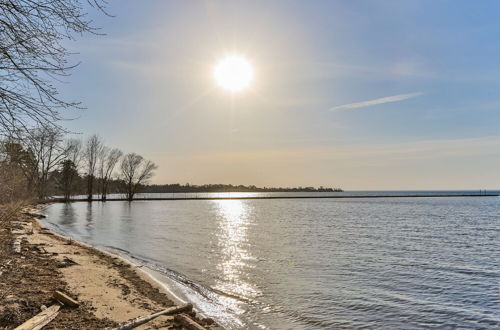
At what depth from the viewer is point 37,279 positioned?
10.8 meters

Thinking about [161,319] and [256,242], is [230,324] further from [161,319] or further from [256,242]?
[256,242]

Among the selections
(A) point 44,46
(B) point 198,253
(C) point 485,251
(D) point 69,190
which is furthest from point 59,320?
(D) point 69,190

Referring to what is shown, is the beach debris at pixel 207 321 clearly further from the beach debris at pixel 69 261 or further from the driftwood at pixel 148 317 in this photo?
the beach debris at pixel 69 261

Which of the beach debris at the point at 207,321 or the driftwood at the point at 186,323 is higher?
the driftwood at the point at 186,323

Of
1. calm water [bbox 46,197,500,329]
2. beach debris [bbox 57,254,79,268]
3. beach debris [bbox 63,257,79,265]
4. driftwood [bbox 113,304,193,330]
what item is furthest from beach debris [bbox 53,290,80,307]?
beach debris [bbox 63,257,79,265]

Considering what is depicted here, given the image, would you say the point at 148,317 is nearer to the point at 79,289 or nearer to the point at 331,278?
the point at 79,289

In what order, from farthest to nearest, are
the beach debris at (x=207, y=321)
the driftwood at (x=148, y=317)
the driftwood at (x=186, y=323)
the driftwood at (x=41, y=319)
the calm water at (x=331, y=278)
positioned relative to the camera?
1. the calm water at (x=331, y=278)
2. the beach debris at (x=207, y=321)
3. the driftwood at (x=186, y=323)
4. the driftwood at (x=148, y=317)
5. the driftwood at (x=41, y=319)

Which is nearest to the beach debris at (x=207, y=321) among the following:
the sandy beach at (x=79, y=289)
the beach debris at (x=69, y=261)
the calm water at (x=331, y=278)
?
the sandy beach at (x=79, y=289)

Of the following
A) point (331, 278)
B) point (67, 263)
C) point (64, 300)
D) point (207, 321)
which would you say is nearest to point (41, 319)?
point (64, 300)

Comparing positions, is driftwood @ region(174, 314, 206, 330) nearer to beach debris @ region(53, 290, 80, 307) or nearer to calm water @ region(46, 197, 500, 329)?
calm water @ region(46, 197, 500, 329)

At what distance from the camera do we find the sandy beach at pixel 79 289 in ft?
25.5

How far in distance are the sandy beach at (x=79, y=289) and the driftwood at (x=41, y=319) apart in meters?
0.11

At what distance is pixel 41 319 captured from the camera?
7.26 meters

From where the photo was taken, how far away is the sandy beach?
307 inches
